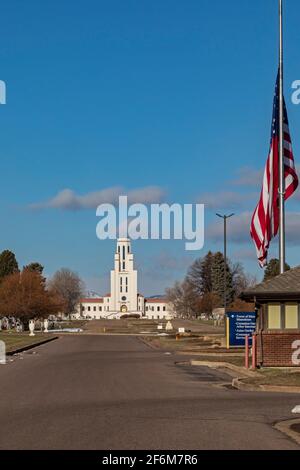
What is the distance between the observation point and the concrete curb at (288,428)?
12.0m

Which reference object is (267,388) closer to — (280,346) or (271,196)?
(280,346)

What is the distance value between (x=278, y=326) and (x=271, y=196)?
5599 mm

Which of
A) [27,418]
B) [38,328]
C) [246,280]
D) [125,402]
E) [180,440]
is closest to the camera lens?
[180,440]

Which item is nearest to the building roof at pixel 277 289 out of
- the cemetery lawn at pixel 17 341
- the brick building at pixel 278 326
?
the brick building at pixel 278 326

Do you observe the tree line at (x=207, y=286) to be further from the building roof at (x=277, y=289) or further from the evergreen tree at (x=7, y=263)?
the building roof at (x=277, y=289)

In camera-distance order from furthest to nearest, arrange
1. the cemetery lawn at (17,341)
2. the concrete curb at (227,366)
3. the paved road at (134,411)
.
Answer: the cemetery lawn at (17,341), the concrete curb at (227,366), the paved road at (134,411)

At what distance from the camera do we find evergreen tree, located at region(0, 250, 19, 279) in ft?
456

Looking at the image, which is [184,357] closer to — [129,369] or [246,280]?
[129,369]

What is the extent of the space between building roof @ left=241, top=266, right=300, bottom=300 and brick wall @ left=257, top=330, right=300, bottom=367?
1306mm

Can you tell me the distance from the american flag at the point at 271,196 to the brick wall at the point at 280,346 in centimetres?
423

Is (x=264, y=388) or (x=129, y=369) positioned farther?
(x=129, y=369)

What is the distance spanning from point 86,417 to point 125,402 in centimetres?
290

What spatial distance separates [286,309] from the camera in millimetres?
27250
